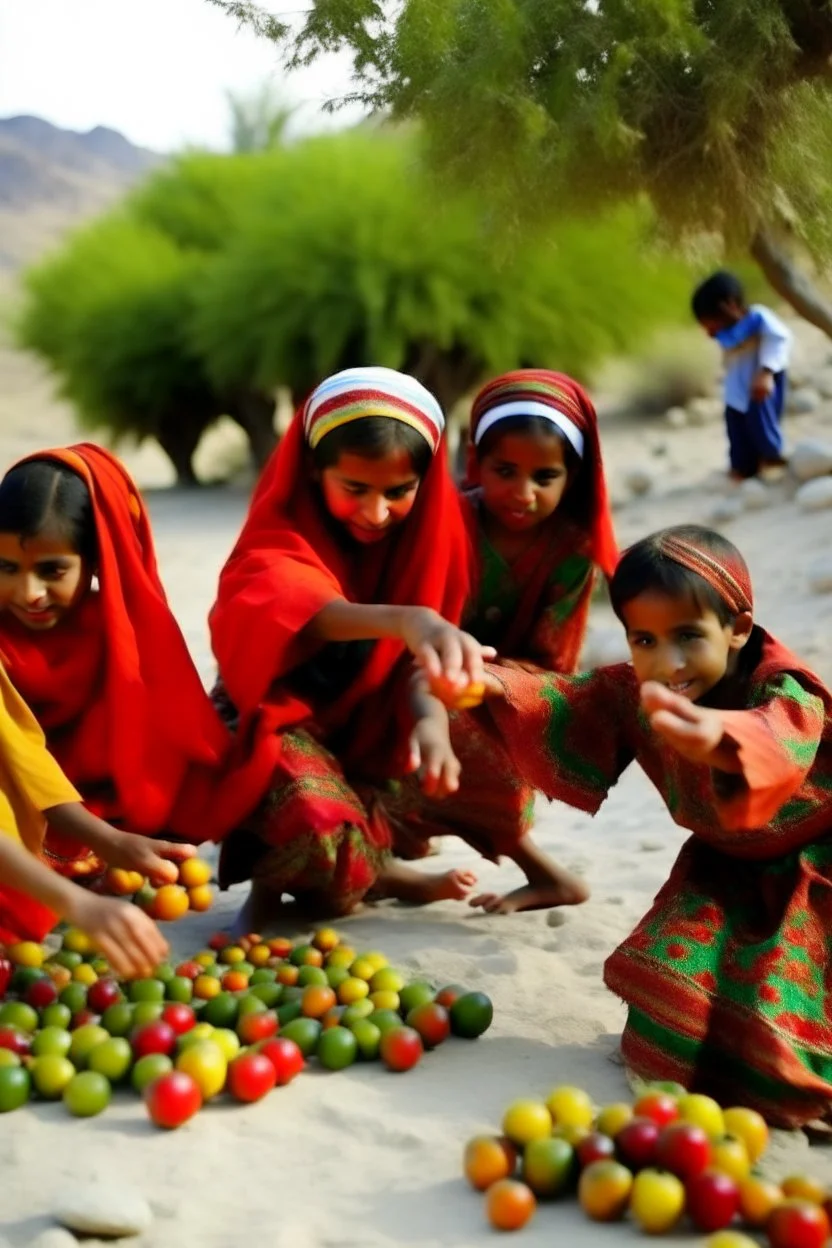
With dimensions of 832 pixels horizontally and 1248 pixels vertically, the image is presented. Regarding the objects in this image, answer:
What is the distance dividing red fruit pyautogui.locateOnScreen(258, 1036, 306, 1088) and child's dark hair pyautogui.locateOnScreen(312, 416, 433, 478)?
134 centimetres

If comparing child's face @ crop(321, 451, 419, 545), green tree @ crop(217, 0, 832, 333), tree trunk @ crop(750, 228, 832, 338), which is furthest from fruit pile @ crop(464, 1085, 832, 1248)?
tree trunk @ crop(750, 228, 832, 338)

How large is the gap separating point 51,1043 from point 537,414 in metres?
1.88

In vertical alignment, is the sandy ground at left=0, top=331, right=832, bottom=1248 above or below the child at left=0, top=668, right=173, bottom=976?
below

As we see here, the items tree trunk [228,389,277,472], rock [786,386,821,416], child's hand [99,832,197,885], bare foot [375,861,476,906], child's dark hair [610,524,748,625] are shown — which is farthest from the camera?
tree trunk [228,389,277,472]

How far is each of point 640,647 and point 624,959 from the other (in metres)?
0.60

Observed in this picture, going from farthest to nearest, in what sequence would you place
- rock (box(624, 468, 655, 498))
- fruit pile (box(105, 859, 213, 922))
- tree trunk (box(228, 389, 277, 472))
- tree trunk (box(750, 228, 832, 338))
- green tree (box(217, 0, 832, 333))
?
tree trunk (box(228, 389, 277, 472)) → rock (box(624, 468, 655, 498)) → tree trunk (box(750, 228, 832, 338)) → green tree (box(217, 0, 832, 333)) → fruit pile (box(105, 859, 213, 922))

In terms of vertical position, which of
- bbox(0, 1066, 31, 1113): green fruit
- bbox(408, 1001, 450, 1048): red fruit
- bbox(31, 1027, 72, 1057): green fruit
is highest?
bbox(408, 1001, 450, 1048): red fruit

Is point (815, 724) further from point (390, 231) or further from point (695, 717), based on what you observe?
point (390, 231)

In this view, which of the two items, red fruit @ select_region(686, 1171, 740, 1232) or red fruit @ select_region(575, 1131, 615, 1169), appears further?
red fruit @ select_region(575, 1131, 615, 1169)

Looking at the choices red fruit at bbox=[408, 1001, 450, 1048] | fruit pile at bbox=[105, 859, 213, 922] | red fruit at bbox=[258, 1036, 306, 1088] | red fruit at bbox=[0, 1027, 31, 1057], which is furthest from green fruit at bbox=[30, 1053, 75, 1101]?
red fruit at bbox=[408, 1001, 450, 1048]

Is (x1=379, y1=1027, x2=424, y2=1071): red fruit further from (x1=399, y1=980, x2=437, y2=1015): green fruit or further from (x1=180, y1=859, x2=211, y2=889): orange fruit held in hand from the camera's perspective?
(x1=180, y1=859, x2=211, y2=889): orange fruit held in hand

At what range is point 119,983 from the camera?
3154 millimetres

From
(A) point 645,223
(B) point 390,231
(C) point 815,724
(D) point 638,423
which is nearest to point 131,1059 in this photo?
(C) point 815,724

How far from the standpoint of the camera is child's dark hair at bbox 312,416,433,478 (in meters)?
3.34
